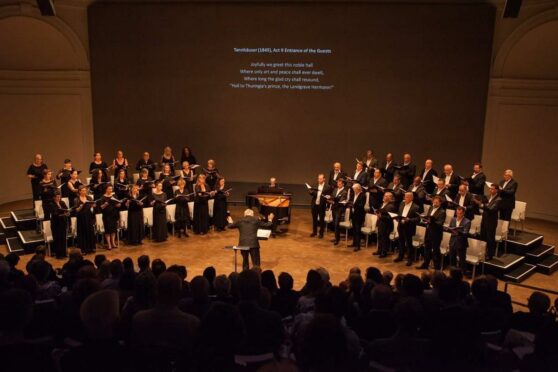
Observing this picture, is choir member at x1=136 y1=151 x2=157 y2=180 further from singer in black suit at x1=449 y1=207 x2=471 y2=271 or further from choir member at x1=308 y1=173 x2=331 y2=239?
singer in black suit at x1=449 y1=207 x2=471 y2=271

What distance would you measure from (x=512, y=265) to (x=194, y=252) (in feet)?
19.0

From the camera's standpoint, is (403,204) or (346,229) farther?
(346,229)

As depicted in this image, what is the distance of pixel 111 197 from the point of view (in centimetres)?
1068

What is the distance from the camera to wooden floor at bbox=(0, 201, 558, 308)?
32.0ft

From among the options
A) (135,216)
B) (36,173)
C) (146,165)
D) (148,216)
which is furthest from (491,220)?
(36,173)

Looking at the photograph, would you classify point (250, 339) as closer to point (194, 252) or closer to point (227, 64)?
point (194, 252)

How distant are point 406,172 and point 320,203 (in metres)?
2.04

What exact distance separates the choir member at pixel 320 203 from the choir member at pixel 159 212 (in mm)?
3074

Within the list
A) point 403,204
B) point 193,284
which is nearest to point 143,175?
point 403,204

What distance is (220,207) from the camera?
12.2 meters

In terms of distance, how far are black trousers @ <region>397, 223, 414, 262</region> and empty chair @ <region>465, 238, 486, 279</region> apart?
1.07m

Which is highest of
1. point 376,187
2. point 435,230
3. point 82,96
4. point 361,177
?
point 82,96

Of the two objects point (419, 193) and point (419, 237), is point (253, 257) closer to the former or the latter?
point (419, 237)

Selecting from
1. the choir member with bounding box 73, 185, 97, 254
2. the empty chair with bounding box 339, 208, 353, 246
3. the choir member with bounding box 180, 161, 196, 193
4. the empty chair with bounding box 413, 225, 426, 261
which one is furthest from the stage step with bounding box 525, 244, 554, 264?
the choir member with bounding box 73, 185, 97, 254
